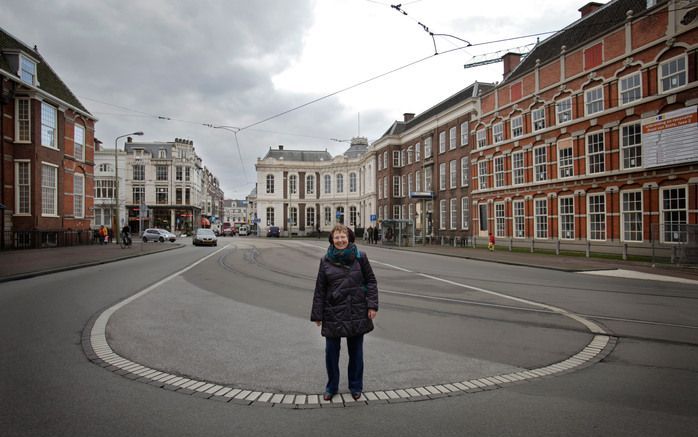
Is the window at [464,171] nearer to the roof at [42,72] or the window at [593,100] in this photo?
the window at [593,100]

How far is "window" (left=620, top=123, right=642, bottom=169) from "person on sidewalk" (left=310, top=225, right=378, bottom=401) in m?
22.4

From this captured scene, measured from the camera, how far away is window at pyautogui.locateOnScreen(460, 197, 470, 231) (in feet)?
118

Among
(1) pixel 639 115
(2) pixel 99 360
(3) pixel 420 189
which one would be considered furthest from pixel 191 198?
(2) pixel 99 360

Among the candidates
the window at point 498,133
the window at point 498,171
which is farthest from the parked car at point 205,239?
the window at point 498,133

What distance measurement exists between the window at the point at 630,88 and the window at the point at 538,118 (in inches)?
222

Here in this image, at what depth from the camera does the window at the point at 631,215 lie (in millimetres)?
21011

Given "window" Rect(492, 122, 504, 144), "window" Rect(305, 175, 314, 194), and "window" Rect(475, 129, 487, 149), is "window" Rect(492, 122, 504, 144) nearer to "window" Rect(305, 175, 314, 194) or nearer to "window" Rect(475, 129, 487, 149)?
"window" Rect(475, 129, 487, 149)

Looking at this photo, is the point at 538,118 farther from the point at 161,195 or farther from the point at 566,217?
the point at 161,195

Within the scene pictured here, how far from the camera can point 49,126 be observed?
29609mm

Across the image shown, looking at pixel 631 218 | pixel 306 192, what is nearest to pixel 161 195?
pixel 306 192

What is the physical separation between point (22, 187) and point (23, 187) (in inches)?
2.2

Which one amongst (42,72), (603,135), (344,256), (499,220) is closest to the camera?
(344,256)

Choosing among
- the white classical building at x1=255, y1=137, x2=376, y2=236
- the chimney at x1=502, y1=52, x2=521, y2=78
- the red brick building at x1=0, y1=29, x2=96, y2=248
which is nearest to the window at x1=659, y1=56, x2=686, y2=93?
the chimney at x1=502, y1=52, x2=521, y2=78

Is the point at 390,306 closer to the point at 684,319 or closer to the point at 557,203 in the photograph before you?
the point at 684,319
